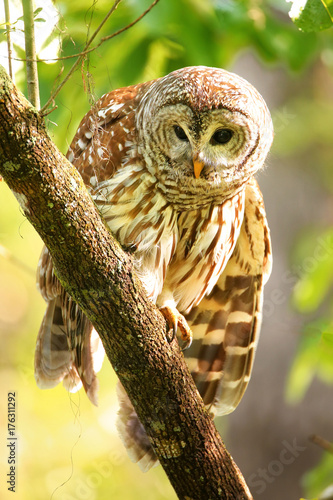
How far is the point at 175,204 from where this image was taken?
99.6 inches

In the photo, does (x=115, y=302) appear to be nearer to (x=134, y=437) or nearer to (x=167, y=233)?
(x=167, y=233)

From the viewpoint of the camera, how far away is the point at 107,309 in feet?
6.30

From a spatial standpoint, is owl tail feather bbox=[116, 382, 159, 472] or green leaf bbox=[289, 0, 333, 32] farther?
owl tail feather bbox=[116, 382, 159, 472]

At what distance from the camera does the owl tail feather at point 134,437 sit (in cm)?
296

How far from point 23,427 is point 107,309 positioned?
12.7ft

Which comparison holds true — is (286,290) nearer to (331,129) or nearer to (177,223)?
(331,129)

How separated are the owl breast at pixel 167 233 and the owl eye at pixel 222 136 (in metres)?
0.30

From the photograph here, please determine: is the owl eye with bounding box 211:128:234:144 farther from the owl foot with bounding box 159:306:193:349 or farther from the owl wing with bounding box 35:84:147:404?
the owl foot with bounding box 159:306:193:349

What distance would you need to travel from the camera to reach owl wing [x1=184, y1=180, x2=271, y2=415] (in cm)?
311

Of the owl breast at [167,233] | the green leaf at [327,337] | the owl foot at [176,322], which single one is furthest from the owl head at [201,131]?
the green leaf at [327,337]

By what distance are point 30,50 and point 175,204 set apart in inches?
41.9

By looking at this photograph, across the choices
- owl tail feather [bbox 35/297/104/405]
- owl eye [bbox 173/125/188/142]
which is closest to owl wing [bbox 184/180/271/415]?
owl tail feather [bbox 35/297/104/405]

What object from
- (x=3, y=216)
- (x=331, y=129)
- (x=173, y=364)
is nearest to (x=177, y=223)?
(x=173, y=364)

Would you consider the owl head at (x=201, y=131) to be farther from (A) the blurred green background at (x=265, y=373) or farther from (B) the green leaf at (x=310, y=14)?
(A) the blurred green background at (x=265, y=373)
